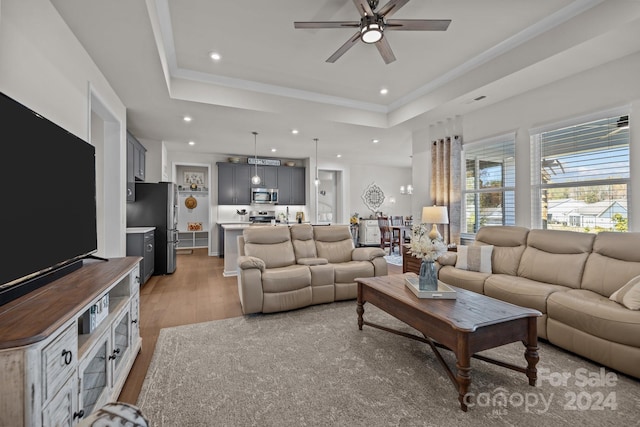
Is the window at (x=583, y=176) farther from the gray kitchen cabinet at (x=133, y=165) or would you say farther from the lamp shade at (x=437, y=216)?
the gray kitchen cabinet at (x=133, y=165)

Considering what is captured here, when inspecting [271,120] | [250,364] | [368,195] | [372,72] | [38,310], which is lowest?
[250,364]

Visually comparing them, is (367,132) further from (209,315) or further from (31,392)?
(31,392)

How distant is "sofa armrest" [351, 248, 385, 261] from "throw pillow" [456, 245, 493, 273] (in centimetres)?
99

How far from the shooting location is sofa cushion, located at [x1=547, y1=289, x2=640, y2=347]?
203 centimetres

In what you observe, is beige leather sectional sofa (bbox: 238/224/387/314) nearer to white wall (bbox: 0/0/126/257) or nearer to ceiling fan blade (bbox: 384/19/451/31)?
white wall (bbox: 0/0/126/257)

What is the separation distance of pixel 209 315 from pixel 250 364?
130 centimetres

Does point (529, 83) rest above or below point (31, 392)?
above

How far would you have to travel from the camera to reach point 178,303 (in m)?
3.77

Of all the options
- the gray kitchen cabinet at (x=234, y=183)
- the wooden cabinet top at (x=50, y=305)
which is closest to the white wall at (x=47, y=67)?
the wooden cabinet top at (x=50, y=305)

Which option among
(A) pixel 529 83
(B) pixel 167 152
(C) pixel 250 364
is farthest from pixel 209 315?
(B) pixel 167 152

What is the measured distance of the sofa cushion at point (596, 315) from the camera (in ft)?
6.65

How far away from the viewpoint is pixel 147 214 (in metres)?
5.38

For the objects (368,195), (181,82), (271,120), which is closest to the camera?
(181,82)

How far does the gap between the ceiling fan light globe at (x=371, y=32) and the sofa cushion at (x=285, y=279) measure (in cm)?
248
